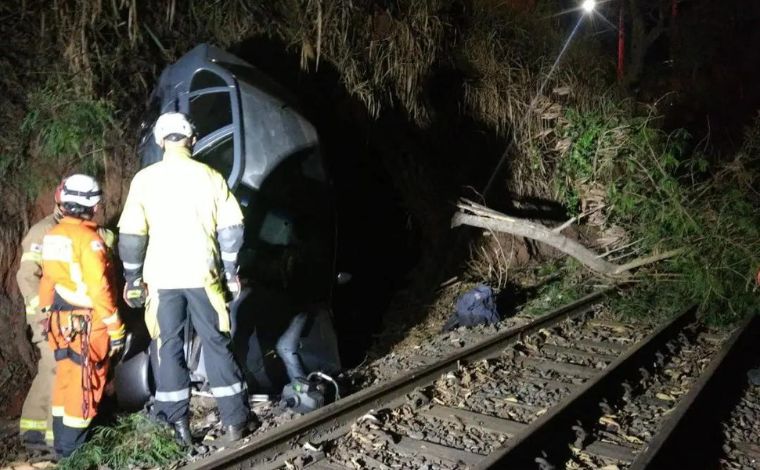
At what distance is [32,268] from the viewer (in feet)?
15.5

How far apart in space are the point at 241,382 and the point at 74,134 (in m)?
3.23

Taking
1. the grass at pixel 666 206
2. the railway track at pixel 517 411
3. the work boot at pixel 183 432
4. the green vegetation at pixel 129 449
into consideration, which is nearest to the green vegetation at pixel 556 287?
the grass at pixel 666 206

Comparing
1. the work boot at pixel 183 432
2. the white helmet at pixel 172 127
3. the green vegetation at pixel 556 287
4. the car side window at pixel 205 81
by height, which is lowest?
the work boot at pixel 183 432

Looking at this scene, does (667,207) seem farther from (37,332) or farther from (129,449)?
(37,332)

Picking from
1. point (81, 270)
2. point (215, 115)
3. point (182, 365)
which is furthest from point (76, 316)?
point (215, 115)

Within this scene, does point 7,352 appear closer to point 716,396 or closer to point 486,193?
point 716,396

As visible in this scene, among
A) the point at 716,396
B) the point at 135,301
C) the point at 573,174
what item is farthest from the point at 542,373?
the point at 573,174

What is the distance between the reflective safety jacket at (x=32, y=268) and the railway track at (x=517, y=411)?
1.85 metres

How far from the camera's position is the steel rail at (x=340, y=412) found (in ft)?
12.9

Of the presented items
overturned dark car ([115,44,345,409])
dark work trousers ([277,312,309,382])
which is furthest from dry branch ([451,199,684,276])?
dark work trousers ([277,312,309,382])

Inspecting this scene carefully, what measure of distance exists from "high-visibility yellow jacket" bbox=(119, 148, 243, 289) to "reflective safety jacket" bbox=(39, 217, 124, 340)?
0.80 feet

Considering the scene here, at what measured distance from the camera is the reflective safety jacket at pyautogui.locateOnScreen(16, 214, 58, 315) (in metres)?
4.69

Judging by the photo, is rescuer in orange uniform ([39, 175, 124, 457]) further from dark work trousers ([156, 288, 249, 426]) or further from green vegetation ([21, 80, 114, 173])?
green vegetation ([21, 80, 114, 173])

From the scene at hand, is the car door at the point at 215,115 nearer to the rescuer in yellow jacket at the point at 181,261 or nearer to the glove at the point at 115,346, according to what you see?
the rescuer in yellow jacket at the point at 181,261
